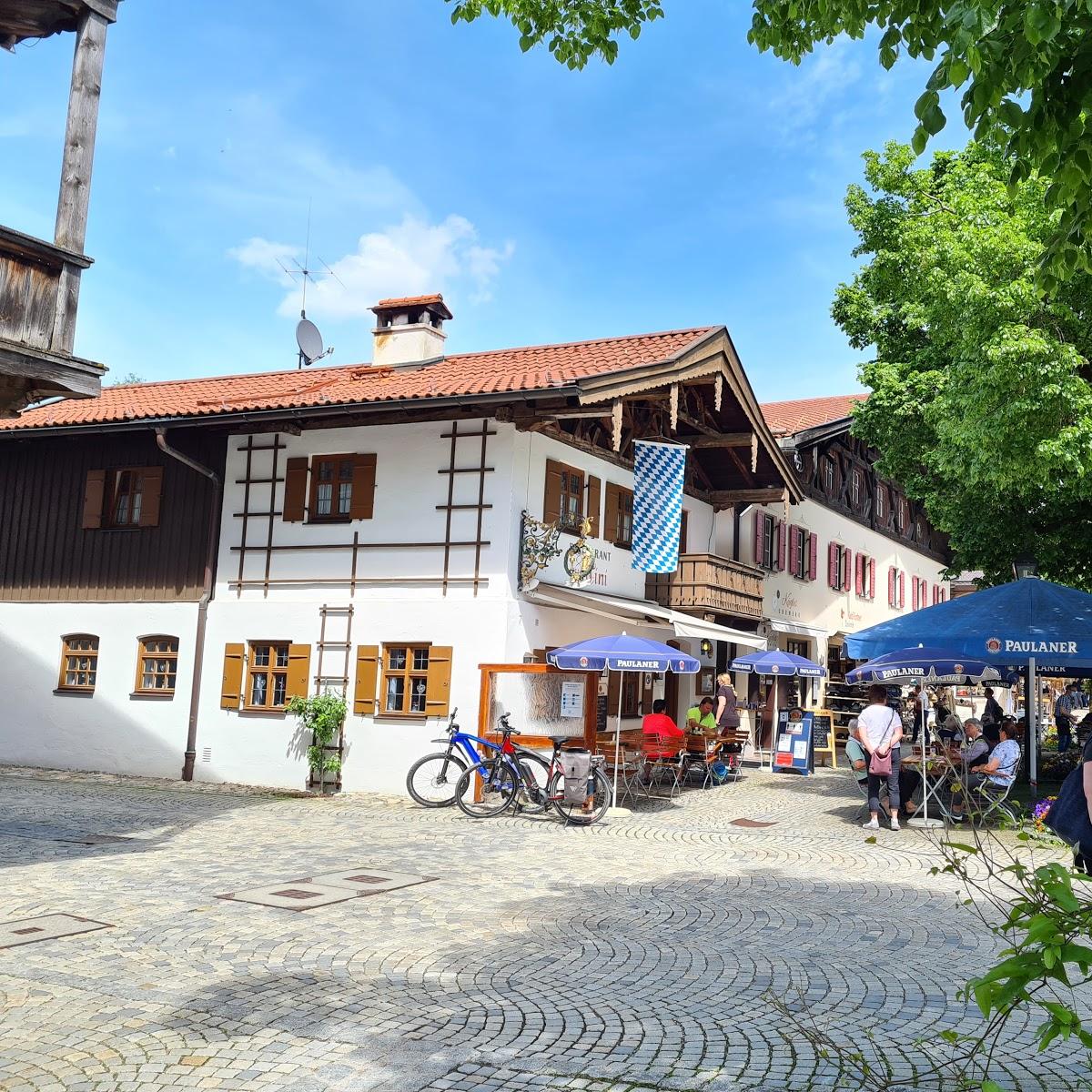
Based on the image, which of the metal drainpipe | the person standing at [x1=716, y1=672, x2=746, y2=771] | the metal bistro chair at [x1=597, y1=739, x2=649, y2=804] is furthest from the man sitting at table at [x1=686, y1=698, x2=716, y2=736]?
the metal drainpipe

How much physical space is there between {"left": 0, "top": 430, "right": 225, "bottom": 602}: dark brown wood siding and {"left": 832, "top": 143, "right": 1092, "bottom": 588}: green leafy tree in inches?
446

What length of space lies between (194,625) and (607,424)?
24.8ft

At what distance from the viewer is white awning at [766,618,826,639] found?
26.4 meters

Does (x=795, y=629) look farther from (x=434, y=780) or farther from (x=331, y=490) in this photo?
(x=434, y=780)

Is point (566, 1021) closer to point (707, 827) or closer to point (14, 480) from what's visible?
point (707, 827)

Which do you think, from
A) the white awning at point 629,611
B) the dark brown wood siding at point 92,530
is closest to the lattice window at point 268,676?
the dark brown wood siding at point 92,530

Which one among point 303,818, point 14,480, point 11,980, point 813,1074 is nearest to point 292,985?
point 11,980

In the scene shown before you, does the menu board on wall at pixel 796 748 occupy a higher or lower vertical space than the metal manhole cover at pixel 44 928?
higher

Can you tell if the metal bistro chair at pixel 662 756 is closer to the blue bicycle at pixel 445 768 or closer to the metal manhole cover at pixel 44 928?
the blue bicycle at pixel 445 768

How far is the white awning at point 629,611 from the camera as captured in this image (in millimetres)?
16844

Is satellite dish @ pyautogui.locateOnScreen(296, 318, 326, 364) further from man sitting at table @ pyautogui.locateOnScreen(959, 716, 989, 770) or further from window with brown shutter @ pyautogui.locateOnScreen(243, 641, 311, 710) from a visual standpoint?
man sitting at table @ pyautogui.locateOnScreen(959, 716, 989, 770)

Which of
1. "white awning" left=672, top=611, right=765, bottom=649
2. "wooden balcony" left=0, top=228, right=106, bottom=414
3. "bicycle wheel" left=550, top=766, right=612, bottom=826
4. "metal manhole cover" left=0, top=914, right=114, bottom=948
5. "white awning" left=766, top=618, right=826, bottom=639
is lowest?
"metal manhole cover" left=0, top=914, right=114, bottom=948

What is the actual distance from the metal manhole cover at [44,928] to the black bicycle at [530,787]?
6893 millimetres

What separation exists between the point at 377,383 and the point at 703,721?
7.68 metres
